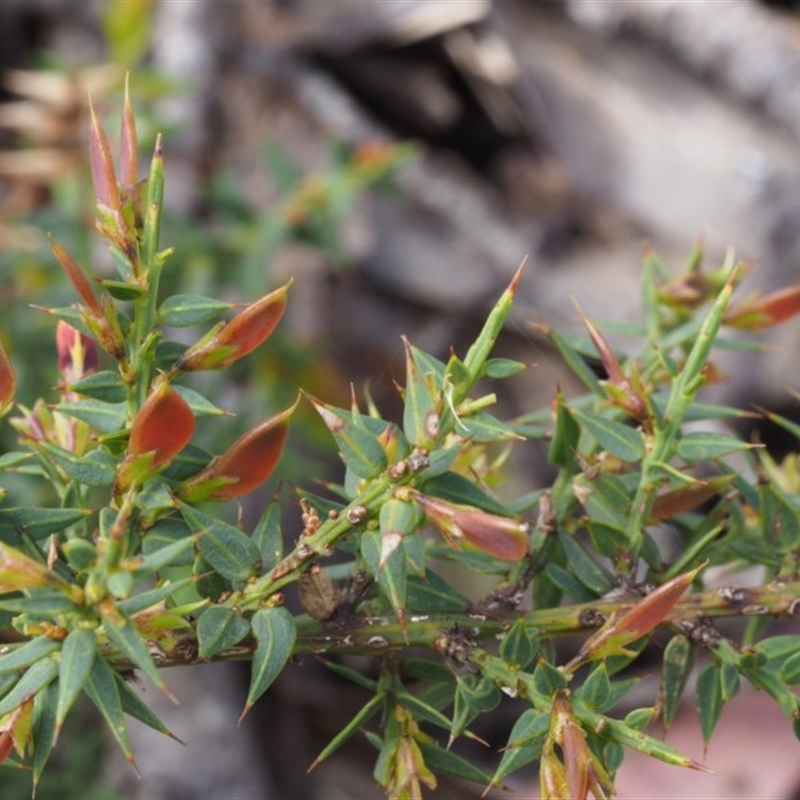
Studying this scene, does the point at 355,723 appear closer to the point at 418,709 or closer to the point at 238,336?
the point at 418,709

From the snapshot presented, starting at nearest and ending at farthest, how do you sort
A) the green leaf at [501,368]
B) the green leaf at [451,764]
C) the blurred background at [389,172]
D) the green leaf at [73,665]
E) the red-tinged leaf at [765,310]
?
the green leaf at [73,665], the green leaf at [501,368], the green leaf at [451,764], the red-tinged leaf at [765,310], the blurred background at [389,172]

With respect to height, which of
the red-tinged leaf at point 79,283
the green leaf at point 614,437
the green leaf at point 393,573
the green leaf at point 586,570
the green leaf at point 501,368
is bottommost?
the green leaf at point 586,570

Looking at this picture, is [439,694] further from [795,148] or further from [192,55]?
[192,55]

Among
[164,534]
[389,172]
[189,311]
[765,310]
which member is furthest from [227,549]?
[389,172]

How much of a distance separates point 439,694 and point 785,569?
25 cm

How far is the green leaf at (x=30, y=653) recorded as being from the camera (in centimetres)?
57

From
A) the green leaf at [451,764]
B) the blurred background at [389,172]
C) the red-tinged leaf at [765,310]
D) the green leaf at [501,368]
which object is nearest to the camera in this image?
the green leaf at [501,368]

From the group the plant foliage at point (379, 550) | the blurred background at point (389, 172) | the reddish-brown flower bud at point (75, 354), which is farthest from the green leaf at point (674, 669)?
the blurred background at point (389, 172)

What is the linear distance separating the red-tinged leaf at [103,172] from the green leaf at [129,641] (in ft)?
0.78

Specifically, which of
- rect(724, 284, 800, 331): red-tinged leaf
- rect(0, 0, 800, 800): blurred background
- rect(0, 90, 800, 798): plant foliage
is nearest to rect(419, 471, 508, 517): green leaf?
rect(0, 90, 800, 798): plant foliage

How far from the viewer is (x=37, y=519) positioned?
65 cm

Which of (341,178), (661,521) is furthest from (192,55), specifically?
(661,521)

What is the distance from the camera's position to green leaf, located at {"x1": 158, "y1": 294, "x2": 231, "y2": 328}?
65 centimetres

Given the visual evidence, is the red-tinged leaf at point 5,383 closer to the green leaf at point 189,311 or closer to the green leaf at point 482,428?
the green leaf at point 189,311
